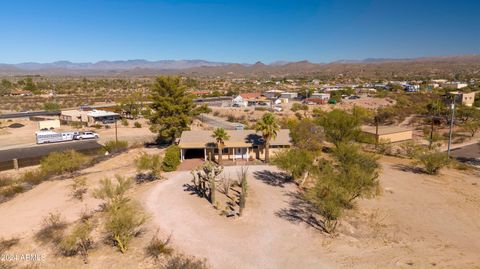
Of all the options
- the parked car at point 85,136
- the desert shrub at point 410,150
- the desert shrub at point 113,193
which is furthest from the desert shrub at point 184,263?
the parked car at point 85,136

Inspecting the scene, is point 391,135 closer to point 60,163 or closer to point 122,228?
point 122,228

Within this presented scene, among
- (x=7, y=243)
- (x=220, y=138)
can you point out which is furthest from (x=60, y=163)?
(x=220, y=138)

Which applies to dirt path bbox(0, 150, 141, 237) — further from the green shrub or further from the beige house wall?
the beige house wall

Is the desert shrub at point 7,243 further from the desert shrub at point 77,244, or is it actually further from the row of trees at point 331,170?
the row of trees at point 331,170

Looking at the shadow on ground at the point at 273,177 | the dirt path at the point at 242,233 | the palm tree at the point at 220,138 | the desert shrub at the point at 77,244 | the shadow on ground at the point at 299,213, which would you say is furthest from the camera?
the palm tree at the point at 220,138

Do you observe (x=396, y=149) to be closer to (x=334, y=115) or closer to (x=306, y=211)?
(x=334, y=115)

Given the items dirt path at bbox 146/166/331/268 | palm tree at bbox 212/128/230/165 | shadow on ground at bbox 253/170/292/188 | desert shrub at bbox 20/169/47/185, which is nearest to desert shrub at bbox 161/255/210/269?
dirt path at bbox 146/166/331/268

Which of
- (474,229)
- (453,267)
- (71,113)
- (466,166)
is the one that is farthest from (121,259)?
(71,113)
